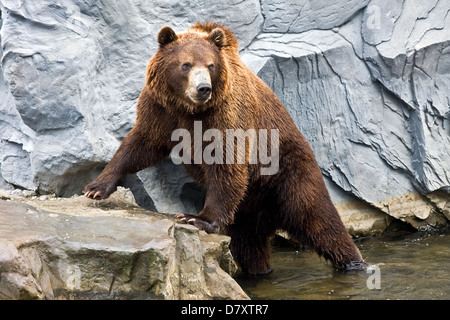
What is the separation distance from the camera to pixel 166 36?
617 cm

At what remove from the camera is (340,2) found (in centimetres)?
840

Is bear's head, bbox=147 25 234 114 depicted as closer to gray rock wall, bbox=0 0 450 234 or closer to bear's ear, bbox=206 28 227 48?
bear's ear, bbox=206 28 227 48

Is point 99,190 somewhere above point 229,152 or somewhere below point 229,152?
below

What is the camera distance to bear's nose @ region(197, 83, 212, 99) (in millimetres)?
5691

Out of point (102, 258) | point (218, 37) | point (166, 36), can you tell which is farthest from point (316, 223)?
point (102, 258)

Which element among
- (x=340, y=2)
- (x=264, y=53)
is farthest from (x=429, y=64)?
(x=264, y=53)

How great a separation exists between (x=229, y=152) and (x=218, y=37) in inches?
46.6

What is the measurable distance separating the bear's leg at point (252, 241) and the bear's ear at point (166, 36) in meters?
2.31

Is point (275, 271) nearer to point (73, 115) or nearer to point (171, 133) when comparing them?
point (171, 133)

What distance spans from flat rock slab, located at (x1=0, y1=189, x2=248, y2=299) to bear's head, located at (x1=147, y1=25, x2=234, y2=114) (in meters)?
1.27

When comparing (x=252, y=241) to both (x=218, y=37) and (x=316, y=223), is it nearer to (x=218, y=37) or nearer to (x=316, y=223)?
(x=316, y=223)

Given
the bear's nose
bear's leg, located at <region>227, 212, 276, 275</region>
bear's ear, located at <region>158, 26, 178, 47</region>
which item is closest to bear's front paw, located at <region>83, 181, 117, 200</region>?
the bear's nose

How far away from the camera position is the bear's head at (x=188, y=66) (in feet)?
19.6

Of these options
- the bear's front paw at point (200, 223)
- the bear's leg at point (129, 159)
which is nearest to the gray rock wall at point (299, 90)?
the bear's leg at point (129, 159)
